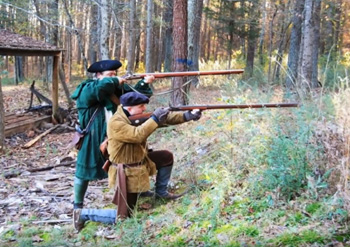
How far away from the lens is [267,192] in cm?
421

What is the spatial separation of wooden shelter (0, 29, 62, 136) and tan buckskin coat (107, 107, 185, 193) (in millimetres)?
8269

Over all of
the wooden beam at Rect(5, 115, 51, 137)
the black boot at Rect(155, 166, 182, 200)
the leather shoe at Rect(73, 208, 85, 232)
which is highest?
the black boot at Rect(155, 166, 182, 200)

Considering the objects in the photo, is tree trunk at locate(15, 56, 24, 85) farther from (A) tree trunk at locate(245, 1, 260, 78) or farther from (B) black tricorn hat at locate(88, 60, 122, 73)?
(B) black tricorn hat at locate(88, 60, 122, 73)

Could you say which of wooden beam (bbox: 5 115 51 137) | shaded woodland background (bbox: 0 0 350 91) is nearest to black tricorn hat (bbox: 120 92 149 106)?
shaded woodland background (bbox: 0 0 350 91)

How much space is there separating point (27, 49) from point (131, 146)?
30.8 feet

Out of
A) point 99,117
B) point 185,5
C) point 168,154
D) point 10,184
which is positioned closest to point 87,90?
point 99,117

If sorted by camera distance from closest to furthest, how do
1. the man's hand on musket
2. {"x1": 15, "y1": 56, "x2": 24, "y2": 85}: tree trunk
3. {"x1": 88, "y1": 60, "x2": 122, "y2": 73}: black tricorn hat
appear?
the man's hand on musket, {"x1": 88, "y1": 60, "x2": 122, "y2": 73}: black tricorn hat, {"x1": 15, "y1": 56, "x2": 24, "y2": 85}: tree trunk

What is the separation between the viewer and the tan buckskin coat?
4500 mm

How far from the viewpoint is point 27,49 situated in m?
12.5

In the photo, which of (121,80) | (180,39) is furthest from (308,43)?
(121,80)

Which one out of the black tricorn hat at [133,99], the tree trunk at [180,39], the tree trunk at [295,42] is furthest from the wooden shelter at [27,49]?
the tree trunk at [295,42]

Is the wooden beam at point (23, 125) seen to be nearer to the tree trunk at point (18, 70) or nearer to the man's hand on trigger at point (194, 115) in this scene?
the man's hand on trigger at point (194, 115)

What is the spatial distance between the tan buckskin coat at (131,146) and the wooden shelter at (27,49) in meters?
8.27

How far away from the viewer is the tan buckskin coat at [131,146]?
4.50 m
